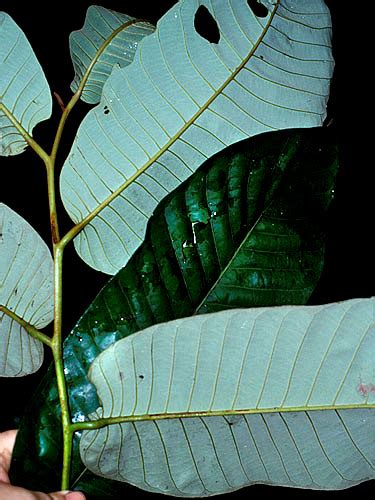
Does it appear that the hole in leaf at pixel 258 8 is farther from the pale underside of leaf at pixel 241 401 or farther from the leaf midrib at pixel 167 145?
the pale underside of leaf at pixel 241 401

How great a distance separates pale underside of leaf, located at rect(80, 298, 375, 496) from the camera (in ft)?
1.38

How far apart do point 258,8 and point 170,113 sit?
0.38ft

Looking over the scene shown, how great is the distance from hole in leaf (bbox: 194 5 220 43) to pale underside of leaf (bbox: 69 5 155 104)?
0.24 ft

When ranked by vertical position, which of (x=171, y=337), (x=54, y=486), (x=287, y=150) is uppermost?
(x=287, y=150)

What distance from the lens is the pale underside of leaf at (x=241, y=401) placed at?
0.42 m

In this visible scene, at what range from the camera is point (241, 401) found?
44 cm

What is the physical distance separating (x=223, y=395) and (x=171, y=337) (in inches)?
2.1

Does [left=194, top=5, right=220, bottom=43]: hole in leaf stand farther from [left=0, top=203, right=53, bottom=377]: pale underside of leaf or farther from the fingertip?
the fingertip

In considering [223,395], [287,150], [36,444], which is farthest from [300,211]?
[36,444]

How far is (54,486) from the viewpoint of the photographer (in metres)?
0.49

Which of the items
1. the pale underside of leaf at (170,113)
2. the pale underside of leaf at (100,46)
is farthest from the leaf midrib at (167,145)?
the pale underside of leaf at (100,46)

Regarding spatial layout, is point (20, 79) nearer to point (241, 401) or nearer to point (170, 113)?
point (170, 113)

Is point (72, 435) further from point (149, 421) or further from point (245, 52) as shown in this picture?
point (245, 52)

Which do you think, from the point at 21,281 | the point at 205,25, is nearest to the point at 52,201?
the point at 21,281
